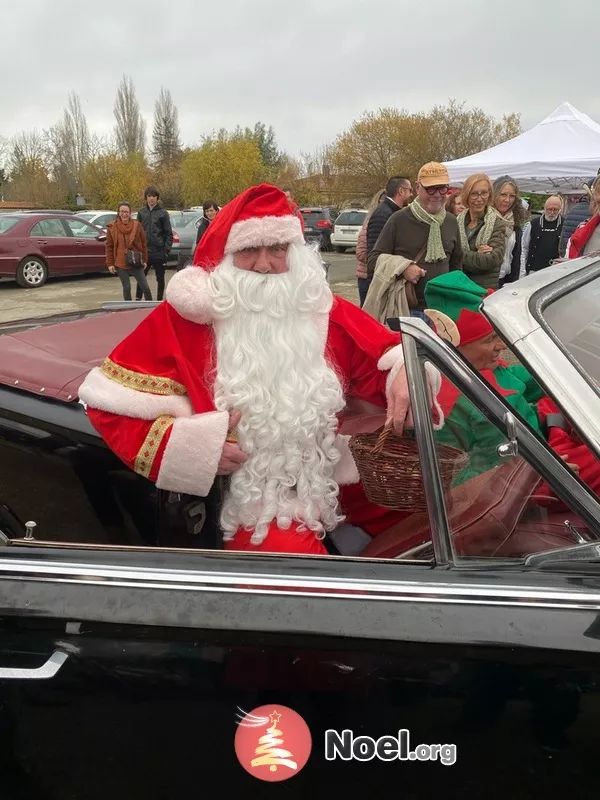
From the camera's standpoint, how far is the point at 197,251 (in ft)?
7.13

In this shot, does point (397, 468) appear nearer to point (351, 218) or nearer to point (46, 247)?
point (46, 247)

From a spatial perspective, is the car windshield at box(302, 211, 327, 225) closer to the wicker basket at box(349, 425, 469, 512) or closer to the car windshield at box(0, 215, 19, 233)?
the car windshield at box(0, 215, 19, 233)

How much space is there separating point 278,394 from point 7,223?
12.6 m

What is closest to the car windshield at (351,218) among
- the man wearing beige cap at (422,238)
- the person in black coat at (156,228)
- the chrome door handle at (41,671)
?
the person in black coat at (156,228)

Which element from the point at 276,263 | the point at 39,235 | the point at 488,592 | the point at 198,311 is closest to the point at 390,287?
the point at 276,263

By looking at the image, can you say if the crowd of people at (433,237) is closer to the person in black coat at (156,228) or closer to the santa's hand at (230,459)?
the santa's hand at (230,459)

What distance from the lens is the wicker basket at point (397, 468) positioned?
56.4 inches

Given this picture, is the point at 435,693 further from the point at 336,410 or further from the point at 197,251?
the point at 197,251

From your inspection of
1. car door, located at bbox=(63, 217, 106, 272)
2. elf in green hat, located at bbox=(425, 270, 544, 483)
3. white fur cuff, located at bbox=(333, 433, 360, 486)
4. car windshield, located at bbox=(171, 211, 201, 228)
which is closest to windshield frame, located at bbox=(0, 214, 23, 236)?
car door, located at bbox=(63, 217, 106, 272)

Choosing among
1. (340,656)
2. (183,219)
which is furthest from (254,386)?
(183,219)

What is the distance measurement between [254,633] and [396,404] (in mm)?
810

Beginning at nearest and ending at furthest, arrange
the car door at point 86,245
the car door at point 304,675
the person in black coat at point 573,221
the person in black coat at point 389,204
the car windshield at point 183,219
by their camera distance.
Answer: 1. the car door at point 304,675
2. the person in black coat at point 389,204
3. the person in black coat at point 573,221
4. the car door at point 86,245
5. the car windshield at point 183,219

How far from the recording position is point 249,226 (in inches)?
82.2

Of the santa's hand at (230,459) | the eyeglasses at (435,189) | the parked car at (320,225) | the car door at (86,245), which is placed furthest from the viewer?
the parked car at (320,225)
